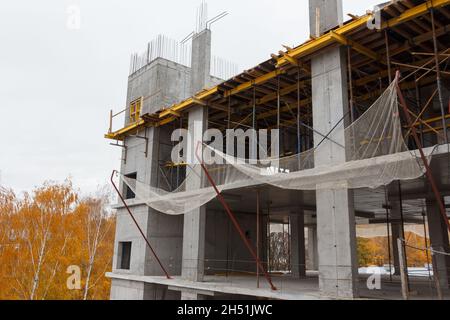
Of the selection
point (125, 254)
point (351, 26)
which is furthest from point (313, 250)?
point (351, 26)

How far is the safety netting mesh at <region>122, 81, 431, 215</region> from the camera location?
8938 millimetres

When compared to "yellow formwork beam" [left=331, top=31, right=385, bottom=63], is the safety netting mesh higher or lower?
lower

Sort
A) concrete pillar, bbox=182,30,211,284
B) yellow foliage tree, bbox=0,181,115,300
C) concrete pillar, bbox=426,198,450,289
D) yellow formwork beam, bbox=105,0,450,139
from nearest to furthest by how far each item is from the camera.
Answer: yellow formwork beam, bbox=105,0,450,139 < concrete pillar, bbox=426,198,450,289 < concrete pillar, bbox=182,30,211,284 < yellow foliage tree, bbox=0,181,115,300

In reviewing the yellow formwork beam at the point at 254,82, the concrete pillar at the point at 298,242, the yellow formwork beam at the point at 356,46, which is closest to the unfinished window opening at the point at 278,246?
the concrete pillar at the point at 298,242

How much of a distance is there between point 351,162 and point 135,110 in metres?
17.1

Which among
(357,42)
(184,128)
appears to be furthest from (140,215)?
(357,42)

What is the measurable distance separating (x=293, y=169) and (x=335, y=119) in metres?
2.01

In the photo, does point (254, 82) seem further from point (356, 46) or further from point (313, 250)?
point (313, 250)

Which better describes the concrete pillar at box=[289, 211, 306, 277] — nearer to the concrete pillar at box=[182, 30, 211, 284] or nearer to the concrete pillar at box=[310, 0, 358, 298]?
the concrete pillar at box=[182, 30, 211, 284]

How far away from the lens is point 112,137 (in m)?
23.9

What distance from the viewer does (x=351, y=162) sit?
9648 mm

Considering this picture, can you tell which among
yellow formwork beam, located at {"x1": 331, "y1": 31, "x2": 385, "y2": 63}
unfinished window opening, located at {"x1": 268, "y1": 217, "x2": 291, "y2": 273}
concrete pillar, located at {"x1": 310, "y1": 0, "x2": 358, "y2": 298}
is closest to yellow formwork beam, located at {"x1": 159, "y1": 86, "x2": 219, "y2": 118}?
concrete pillar, located at {"x1": 310, "y1": 0, "x2": 358, "y2": 298}

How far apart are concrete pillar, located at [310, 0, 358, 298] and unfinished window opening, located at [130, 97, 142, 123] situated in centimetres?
1348

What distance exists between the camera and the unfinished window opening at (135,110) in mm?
23625
